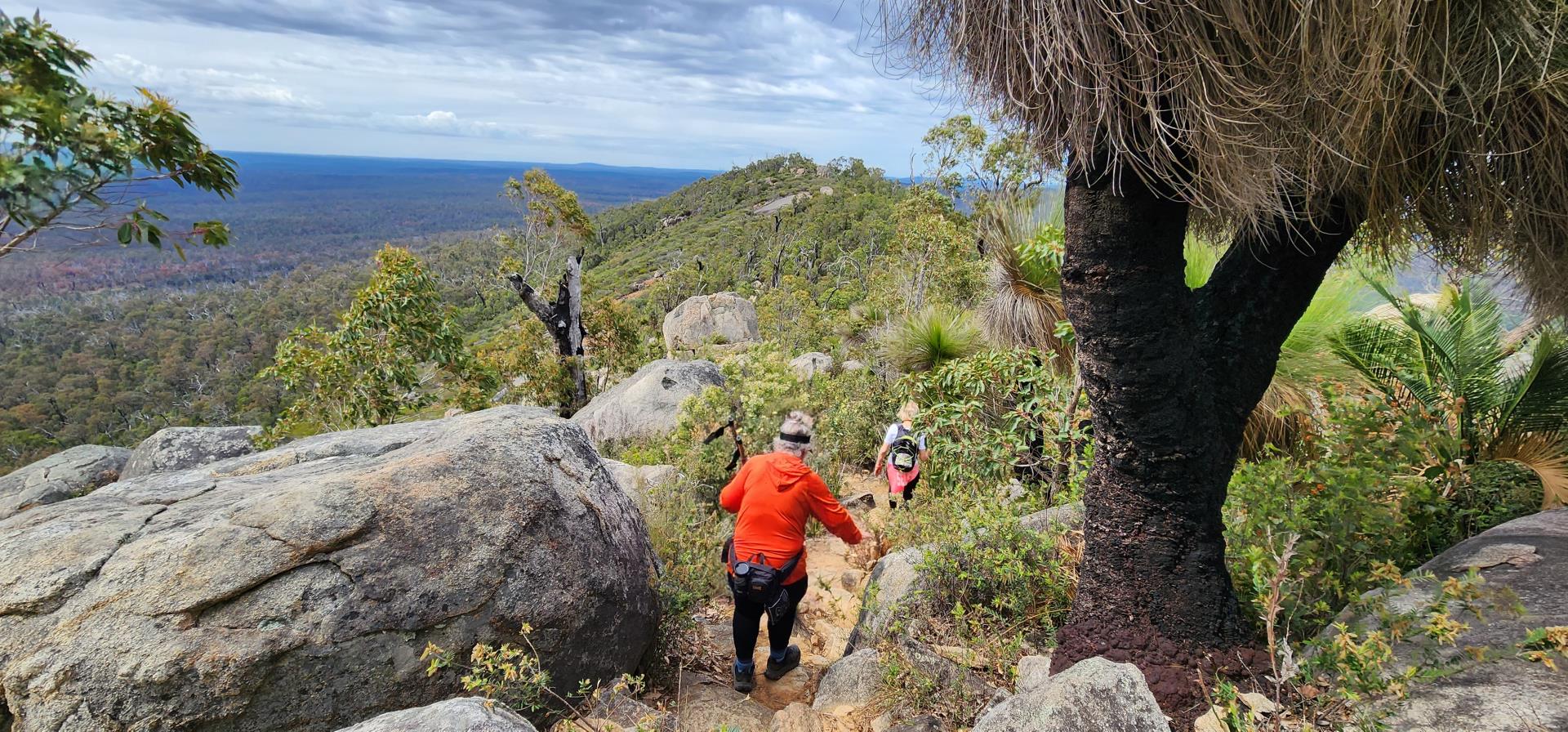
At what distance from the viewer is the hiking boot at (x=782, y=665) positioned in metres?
4.58

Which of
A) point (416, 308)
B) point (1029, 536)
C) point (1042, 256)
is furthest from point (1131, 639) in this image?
point (416, 308)

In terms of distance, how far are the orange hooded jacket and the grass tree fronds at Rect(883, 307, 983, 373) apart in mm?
4117

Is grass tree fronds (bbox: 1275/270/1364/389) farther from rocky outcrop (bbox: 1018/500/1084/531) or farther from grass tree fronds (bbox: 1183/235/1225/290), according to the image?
rocky outcrop (bbox: 1018/500/1084/531)

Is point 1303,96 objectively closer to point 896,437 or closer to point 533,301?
point 896,437

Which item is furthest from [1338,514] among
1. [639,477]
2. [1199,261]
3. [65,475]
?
[65,475]

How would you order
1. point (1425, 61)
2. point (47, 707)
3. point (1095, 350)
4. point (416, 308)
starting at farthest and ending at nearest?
1. point (416, 308)
2. point (1095, 350)
3. point (47, 707)
4. point (1425, 61)

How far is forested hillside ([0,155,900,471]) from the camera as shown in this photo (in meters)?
40.4

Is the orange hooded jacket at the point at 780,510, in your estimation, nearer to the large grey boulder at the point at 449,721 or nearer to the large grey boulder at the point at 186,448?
the large grey boulder at the point at 449,721

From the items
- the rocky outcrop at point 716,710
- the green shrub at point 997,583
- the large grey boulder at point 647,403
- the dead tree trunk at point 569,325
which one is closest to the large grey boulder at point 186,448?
the large grey boulder at point 647,403

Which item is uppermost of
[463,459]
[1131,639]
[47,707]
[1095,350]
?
[1095,350]

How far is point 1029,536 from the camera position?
422 centimetres

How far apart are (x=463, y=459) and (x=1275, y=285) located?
13.1 ft

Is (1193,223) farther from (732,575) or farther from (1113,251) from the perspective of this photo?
(732,575)

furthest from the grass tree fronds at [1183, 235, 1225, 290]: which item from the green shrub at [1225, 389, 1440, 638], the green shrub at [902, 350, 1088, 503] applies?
the green shrub at [1225, 389, 1440, 638]
